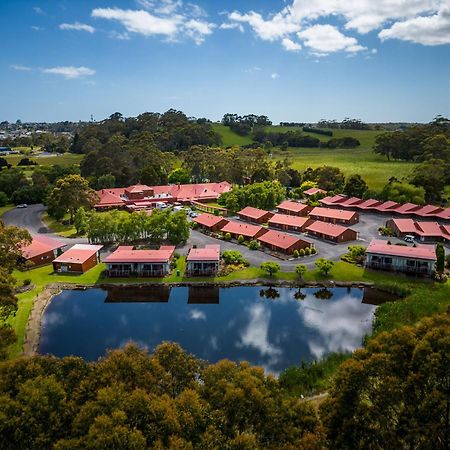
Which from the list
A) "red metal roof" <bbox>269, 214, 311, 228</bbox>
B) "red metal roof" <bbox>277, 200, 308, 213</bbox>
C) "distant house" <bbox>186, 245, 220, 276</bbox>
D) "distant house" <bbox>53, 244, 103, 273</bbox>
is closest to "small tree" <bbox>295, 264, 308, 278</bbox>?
"distant house" <bbox>186, 245, 220, 276</bbox>

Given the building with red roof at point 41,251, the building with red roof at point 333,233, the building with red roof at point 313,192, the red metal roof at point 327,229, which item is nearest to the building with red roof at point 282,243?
the building with red roof at point 333,233

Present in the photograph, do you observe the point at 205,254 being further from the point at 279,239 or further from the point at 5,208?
the point at 5,208

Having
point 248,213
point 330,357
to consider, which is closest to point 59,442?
point 330,357

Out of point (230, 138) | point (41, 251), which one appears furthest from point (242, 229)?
point (230, 138)

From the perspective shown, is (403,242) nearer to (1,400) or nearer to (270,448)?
(270,448)

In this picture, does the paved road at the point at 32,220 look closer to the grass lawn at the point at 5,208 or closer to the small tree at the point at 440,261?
the grass lawn at the point at 5,208

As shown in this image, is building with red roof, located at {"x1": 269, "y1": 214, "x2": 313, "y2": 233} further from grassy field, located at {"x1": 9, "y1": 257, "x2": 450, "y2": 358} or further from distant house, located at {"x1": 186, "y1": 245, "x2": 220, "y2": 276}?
distant house, located at {"x1": 186, "y1": 245, "x2": 220, "y2": 276}
